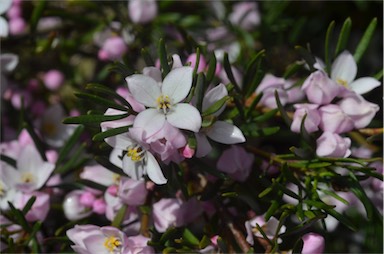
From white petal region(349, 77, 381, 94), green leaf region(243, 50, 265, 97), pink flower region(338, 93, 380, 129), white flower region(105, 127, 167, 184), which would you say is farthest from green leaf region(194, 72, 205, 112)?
white petal region(349, 77, 381, 94)

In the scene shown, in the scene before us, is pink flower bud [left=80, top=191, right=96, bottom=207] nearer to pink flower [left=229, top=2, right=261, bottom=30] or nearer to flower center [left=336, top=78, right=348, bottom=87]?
flower center [left=336, top=78, right=348, bottom=87]

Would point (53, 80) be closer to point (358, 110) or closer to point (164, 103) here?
point (164, 103)

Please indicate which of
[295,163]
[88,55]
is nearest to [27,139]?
[88,55]

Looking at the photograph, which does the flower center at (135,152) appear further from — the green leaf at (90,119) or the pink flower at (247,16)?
the pink flower at (247,16)

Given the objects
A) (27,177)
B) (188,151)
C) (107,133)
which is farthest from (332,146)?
(27,177)

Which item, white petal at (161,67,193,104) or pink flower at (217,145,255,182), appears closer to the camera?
white petal at (161,67,193,104)

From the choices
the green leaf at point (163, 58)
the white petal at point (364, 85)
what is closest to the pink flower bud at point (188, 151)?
the green leaf at point (163, 58)

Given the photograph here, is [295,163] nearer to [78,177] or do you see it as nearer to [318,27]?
[78,177]

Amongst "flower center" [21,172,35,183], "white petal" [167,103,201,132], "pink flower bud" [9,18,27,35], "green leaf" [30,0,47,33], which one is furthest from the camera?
"pink flower bud" [9,18,27,35]
